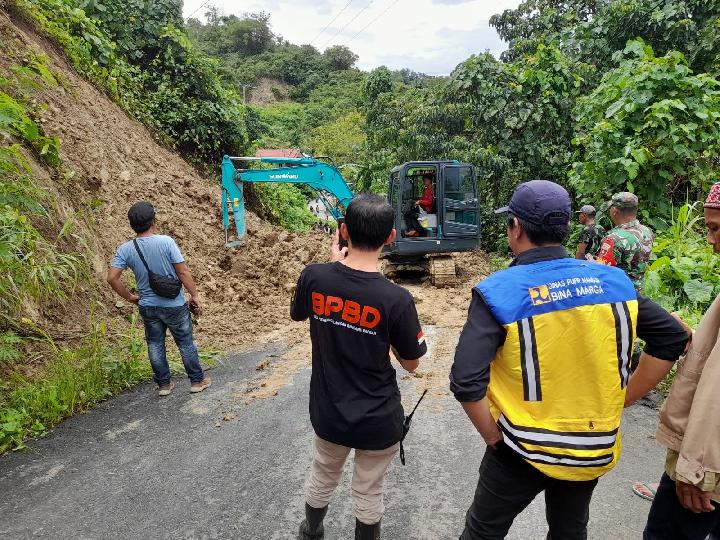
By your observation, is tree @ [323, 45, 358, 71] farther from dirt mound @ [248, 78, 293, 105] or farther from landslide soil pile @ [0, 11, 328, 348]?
landslide soil pile @ [0, 11, 328, 348]

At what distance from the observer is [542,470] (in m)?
1.70

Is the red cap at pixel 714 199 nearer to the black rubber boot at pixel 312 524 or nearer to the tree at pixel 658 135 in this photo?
the black rubber boot at pixel 312 524

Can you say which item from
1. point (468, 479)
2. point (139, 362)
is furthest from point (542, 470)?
point (139, 362)

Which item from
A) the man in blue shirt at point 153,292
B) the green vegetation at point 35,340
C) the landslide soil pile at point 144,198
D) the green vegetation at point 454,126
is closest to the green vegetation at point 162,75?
the green vegetation at point 454,126

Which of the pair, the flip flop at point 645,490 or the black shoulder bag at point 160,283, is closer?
the flip flop at point 645,490

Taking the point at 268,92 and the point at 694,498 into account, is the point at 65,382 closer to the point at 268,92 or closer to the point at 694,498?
the point at 694,498

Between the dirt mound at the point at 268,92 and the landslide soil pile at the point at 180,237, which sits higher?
the dirt mound at the point at 268,92

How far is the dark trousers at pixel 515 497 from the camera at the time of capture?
1.81m

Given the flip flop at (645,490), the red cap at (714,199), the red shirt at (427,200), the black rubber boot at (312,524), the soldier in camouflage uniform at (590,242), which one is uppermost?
the red cap at (714,199)

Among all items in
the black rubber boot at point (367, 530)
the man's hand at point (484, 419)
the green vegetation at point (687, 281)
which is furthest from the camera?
the green vegetation at point (687, 281)

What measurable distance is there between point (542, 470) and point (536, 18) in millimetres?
19177

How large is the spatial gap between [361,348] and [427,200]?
7.67m

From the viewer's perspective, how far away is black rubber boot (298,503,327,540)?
2.47m

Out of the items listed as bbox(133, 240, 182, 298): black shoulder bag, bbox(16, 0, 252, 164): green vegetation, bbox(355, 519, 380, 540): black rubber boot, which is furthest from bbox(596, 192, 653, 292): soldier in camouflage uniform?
bbox(16, 0, 252, 164): green vegetation
